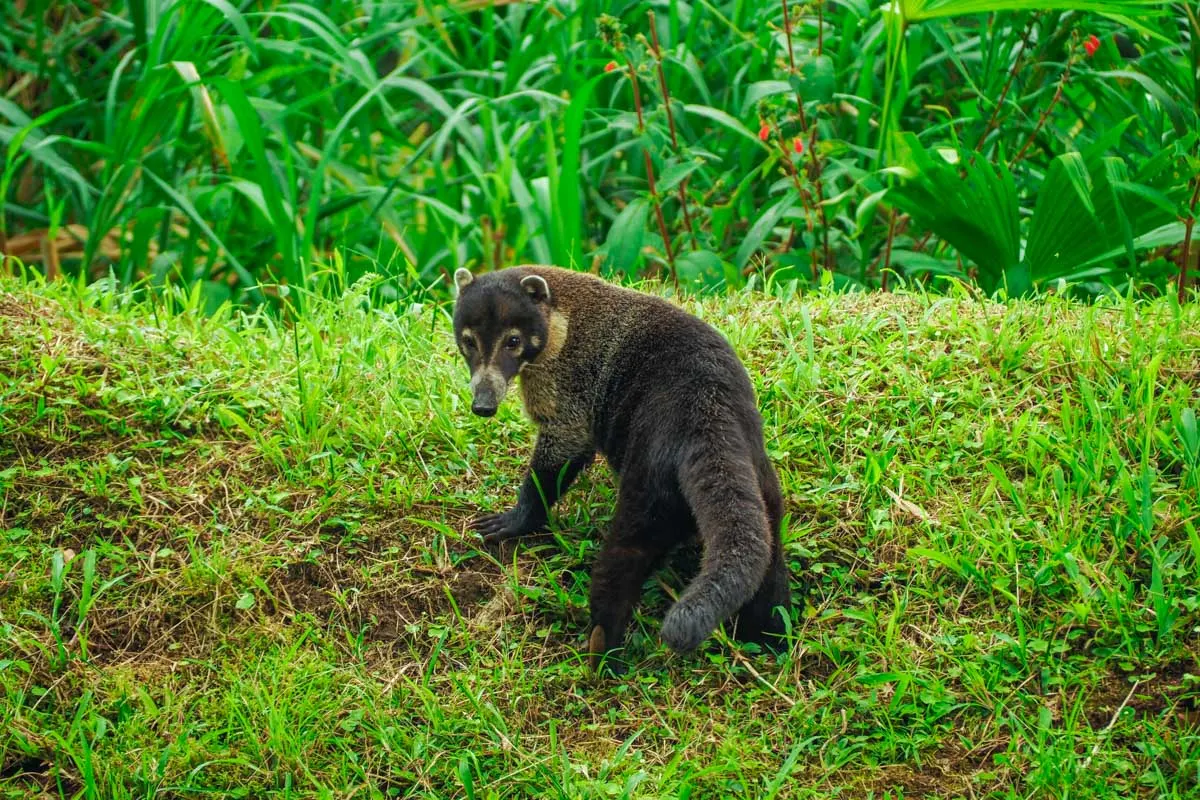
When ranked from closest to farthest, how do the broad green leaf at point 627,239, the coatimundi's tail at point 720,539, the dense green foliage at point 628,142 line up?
1. the coatimundi's tail at point 720,539
2. the dense green foliage at point 628,142
3. the broad green leaf at point 627,239

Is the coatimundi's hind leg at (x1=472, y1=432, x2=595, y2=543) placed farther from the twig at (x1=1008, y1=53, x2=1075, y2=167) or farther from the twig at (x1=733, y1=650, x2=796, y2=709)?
the twig at (x1=1008, y1=53, x2=1075, y2=167)

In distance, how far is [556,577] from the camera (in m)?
4.02

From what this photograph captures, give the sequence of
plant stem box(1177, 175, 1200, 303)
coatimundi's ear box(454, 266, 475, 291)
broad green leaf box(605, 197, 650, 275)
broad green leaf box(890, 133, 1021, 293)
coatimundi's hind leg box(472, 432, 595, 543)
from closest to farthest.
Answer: coatimundi's hind leg box(472, 432, 595, 543) < coatimundi's ear box(454, 266, 475, 291) < plant stem box(1177, 175, 1200, 303) < broad green leaf box(890, 133, 1021, 293) < broad green leaf box(605, 197, 650, 275)

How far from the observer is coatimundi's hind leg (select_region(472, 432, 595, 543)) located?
4.12 meters

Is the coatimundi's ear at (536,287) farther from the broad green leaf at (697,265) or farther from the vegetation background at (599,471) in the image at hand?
the broad green leaf at (697,265)

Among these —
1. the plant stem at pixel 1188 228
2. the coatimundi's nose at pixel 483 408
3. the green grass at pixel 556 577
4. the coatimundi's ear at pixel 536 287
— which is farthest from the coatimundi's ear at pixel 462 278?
the plant stem at pixel 1188 228

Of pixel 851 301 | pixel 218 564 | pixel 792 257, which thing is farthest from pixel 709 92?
pixel 218 564

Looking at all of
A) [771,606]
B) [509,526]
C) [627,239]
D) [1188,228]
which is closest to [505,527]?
[509,526]

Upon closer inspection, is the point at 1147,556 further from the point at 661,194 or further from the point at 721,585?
the point at 661,194

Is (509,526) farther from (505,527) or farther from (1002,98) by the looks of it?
(1002,98)

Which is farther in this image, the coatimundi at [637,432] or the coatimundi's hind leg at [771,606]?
the coatimundi's hind leg at [771,606]

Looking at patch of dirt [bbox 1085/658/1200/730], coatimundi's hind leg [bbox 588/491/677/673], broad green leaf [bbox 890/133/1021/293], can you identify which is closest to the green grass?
patch of dirt [bbox 1085/658/1200/730]

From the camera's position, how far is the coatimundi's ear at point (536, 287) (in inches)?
169

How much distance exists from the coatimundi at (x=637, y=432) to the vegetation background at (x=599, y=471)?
0.22m
